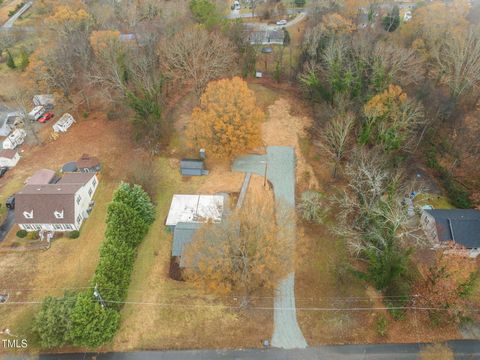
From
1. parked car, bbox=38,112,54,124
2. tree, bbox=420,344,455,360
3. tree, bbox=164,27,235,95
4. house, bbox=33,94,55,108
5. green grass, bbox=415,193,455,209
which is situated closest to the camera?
tree, bbox=420,344,455,360

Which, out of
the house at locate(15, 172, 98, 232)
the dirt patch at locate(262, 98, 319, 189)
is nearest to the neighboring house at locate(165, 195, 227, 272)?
the house at locate(15, 172, 98, 232)

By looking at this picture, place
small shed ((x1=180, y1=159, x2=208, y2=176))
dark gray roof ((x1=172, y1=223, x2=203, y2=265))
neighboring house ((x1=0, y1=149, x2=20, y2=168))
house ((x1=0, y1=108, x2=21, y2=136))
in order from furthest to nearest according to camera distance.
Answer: house ((x1=0, y1=108, x2=21, y2=136)) → neighboring house ((x1=0, y1=149, x2=20, y2=168)) → small shed ((x1=180, y1=159, x2=208, y2=176)) → dark gray roof ((x1=172, y1=223, x2=203, y2=265))

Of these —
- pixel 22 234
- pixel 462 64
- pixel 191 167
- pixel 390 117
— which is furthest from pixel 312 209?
pixel 22 234

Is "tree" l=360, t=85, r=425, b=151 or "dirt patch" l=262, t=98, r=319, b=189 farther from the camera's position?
"dirt patch" l=262, t=98, r=319, b=189

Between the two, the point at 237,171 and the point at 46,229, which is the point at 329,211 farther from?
the point at 46,229

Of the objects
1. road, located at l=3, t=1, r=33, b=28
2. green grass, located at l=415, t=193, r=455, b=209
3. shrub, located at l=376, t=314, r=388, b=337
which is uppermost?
road, located at l=3, t=1, r=33, b=28

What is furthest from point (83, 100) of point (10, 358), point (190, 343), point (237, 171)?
point (190, 343)

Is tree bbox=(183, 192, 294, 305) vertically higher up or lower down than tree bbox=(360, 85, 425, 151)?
lower down

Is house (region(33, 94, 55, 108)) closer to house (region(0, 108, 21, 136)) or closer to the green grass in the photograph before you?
house (region(0, 108, 21, 136))
